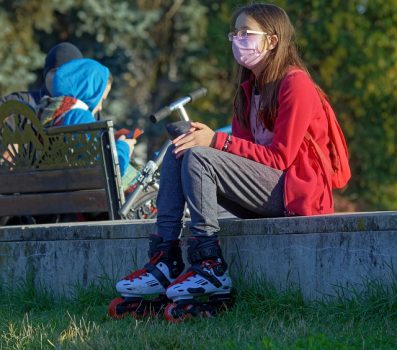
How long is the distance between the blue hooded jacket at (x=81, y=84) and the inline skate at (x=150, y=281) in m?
2.56

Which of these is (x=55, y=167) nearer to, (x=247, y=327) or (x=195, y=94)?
(x=195, y=94)

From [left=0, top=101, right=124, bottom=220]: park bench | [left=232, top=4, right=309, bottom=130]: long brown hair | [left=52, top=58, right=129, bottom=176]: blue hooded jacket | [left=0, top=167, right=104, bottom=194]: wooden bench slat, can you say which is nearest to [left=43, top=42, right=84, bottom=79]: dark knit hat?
[left=52, top=58, right=129, bottom=176]: blue hooded jacket

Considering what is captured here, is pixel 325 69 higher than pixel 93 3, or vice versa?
pixel 93 3

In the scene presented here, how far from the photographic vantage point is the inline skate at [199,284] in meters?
4.66

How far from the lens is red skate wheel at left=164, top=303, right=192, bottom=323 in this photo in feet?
15.2

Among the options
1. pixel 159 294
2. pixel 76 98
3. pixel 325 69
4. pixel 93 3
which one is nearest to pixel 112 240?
pixel 159 294

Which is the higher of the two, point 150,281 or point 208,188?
point 208,188

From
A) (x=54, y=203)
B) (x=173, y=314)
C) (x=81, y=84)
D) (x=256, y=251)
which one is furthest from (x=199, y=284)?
(x=81, y=84)

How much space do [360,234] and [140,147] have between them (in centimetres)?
1390

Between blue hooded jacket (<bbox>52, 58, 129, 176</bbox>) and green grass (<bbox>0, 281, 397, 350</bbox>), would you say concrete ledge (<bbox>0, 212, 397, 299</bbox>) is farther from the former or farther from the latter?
blue hooded jacket (<bbox>52, 58, 129, 176</bbox>)

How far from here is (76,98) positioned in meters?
7.53

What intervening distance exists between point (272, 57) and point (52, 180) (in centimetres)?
232

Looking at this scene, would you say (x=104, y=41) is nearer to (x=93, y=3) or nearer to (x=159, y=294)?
(x=93, y=3)

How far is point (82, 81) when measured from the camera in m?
7.54
